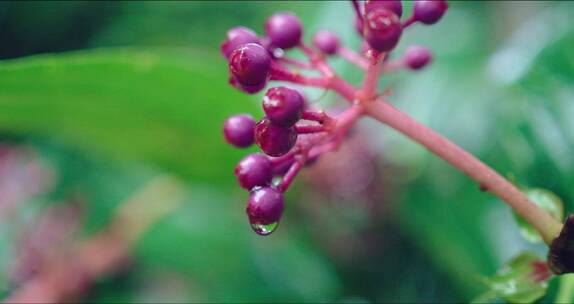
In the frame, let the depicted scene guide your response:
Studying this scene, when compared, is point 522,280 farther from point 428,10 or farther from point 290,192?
point 290,192

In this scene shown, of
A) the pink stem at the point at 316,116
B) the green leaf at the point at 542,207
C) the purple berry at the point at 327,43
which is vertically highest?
the pink stem at the point at 316,116

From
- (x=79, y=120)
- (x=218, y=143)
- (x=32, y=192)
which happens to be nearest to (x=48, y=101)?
(x=79, y=120)

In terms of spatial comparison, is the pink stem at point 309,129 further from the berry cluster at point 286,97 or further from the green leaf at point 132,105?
the green leaf at point 132,105

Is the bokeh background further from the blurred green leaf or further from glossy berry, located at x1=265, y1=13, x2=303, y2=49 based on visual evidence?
glossy berry, located at x1=265, y1=13, x2=303, y2=49

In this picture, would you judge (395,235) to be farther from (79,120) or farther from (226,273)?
(79,120)

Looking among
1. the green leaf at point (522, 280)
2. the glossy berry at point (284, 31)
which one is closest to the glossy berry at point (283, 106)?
the glossy berry at point (284, 31)

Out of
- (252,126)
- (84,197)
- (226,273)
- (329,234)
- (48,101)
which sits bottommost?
(84,197)

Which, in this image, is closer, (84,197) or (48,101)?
(48,101)

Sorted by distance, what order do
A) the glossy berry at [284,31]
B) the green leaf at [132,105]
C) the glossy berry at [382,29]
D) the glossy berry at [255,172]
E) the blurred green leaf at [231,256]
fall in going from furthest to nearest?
1. the blurred green leaf at [231,256]
2. the green leaf at [132,105]
3. the glossy berry at [284,31]
4. the glossy berry at [255,172]
5. the glossy berry at [382,29]
